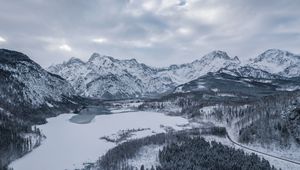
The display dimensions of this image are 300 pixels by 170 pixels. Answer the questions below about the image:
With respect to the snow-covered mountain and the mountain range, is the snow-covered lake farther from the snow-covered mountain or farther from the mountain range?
the snow-covered mountain

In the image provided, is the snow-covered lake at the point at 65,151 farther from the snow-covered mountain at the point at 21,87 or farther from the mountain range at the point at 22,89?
the snow-covered mountain at the point at 21,87

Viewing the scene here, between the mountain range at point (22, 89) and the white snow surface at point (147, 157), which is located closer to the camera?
the white snow surface at point (147, 157)

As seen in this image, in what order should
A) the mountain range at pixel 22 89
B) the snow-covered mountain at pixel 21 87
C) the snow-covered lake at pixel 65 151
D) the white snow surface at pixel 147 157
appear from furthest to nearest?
the snow-covered mountain at pixel 21 87 → the mountain range at pixel 22 89 → the snow-covered lake at pixel 65 151 → the white snow surface at pixel 147 157

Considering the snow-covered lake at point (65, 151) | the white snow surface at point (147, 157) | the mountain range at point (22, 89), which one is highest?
the mountain range at point (22, 89)

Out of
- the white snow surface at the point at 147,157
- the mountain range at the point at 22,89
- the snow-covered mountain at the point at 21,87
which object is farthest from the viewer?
the snow-covered mountain at the point at 21,87

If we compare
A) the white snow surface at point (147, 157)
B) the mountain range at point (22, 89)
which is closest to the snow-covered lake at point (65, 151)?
the white snow surface at point (147, 157)

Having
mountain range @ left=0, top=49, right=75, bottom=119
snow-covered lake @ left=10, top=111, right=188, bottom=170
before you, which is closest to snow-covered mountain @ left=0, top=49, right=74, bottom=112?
mountain range @ left=0, top=49, right=75, bottom=119

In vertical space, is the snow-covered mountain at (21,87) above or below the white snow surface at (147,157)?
above

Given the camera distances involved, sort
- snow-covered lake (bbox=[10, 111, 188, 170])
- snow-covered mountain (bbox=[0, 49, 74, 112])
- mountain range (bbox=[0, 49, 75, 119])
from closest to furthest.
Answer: snow-covered lake (bbox=[10, 111, 188, 170]) → mountain range (bbox=[0, 49, 75, 119]) → snow-covered mountain (bbox=[0, 49, 74, 112])

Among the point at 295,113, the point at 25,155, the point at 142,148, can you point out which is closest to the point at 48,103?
the point at 25,155

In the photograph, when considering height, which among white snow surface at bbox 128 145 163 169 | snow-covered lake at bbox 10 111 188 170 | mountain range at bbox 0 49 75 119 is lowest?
snow-covered lake at bbox 10 111 188 170

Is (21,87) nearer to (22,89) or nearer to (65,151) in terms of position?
(22,89)

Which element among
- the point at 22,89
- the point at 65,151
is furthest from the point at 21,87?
the point at 65,151
